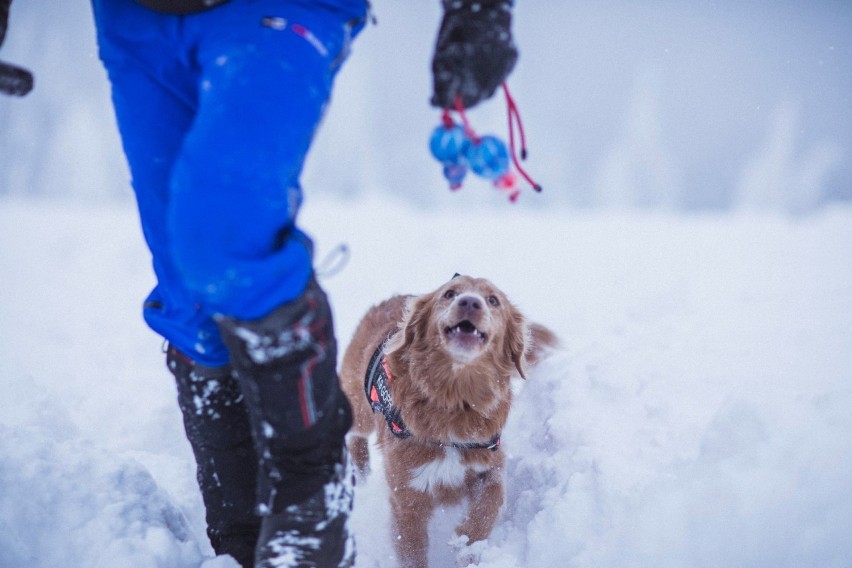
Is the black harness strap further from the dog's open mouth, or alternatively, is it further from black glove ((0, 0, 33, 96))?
black glove ((0, 0, 33, 96))

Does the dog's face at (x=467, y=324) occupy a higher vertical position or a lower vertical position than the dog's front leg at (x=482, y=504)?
higher

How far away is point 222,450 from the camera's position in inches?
56.7

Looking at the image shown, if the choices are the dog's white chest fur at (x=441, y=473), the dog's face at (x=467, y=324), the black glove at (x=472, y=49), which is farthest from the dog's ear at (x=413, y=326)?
the black glove at (x=472, y=49)

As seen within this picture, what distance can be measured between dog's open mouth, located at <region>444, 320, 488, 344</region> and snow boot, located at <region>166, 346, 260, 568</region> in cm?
103

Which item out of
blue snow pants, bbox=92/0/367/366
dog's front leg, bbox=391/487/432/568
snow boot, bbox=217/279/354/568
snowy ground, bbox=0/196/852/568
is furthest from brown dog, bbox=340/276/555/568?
blue snow pants, bbox=92/0/367/366

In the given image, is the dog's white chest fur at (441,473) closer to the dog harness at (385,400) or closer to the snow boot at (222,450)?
the dog harness at (385,400)

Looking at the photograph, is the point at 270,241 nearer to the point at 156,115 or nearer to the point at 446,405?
the point at 156,115

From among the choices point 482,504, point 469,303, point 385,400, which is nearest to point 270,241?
point 469,303

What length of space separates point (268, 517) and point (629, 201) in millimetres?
22747

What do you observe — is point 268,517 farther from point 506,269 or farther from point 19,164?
point 19,164

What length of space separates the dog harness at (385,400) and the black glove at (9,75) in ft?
5.30

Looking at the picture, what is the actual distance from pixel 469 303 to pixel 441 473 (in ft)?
2.33

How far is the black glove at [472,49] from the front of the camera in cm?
114

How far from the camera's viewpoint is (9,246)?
836cm
